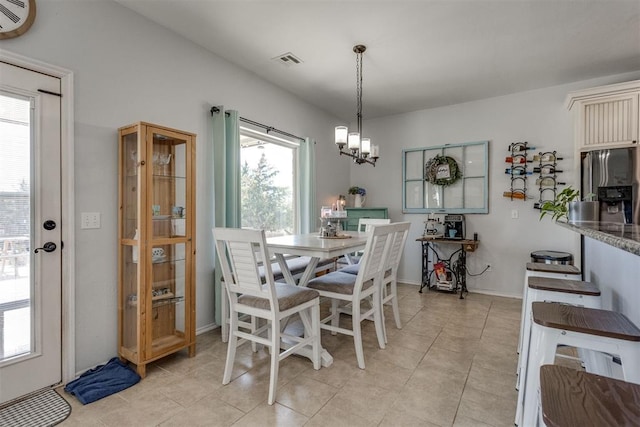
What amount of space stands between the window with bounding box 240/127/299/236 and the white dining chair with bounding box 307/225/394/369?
4.61 feet

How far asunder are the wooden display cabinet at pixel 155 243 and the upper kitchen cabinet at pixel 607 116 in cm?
396

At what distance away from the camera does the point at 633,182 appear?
2951 millimetres

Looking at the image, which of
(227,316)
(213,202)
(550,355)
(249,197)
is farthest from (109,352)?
(550,355)

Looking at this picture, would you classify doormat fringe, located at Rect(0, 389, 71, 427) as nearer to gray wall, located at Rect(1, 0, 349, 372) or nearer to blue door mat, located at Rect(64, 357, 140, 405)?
blue door mat, located at Rect(64, 357, 140, 405)

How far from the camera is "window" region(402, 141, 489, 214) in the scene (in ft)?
14.1

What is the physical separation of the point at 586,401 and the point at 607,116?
3803 mm

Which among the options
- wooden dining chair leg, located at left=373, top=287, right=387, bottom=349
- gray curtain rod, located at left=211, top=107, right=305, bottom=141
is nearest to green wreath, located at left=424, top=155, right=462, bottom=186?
gray curtain rod, located at left=211, top=107, right=305, bottom=141

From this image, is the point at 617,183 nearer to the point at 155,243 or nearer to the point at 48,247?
the point at 155,243

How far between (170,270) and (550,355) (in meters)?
2.33

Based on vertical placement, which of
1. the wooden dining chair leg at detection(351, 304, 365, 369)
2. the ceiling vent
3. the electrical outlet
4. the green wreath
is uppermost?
the ceiling vent

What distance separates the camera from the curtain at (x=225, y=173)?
295cm

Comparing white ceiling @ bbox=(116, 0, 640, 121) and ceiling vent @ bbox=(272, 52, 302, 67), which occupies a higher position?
white ceiling @ bbox=(116, 0, 640, 121)

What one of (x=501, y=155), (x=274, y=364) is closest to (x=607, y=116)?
(x=501, y=155)

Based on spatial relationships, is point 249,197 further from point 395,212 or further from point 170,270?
point 395,212
